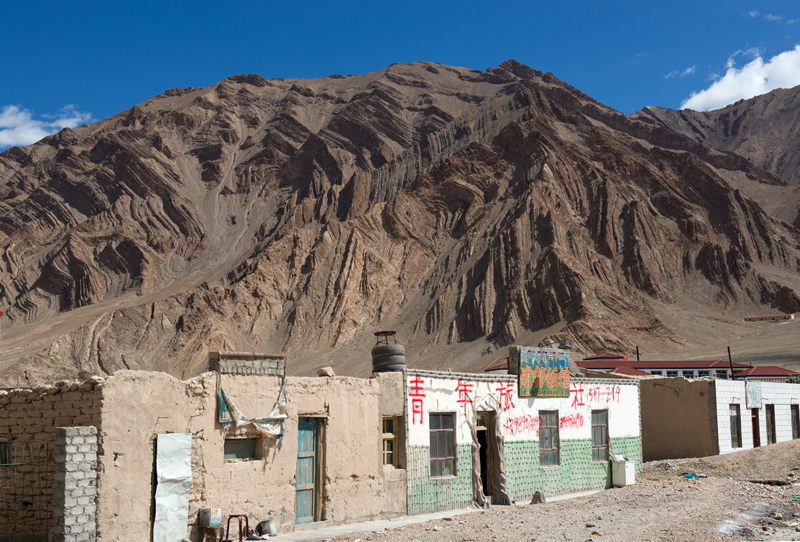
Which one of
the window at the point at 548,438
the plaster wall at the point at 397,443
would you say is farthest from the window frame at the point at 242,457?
the window at the point at 548,438

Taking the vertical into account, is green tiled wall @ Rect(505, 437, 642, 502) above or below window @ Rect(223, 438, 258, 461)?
below

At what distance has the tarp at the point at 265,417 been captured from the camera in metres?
13.8

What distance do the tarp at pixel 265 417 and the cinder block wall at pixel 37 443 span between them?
2.37 metres

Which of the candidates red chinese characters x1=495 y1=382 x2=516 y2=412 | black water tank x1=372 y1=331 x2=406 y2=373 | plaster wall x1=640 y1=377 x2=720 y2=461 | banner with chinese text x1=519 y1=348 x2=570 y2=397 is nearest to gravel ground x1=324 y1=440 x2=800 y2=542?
red chinese characters x1=495 y1=382 x2=516 y2=412

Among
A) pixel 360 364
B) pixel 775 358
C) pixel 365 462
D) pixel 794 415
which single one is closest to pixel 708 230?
pixel 775 358

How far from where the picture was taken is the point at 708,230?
91.0m

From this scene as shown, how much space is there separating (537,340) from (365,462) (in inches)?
2103

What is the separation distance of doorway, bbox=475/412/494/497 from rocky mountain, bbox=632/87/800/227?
118 metres

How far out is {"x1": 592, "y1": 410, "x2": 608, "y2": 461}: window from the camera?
2236 cm

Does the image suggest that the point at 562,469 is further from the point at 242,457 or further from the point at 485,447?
the point at 242,457

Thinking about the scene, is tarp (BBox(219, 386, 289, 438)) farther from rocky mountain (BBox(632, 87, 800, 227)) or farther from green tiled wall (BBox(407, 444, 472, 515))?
rocky mountain (BBox(632, 87, 800, 227))

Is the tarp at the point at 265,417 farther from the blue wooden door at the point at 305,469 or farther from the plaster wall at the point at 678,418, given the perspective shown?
the plaster wall at the point at 678,418

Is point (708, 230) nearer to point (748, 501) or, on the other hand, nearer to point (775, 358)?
point (775, 358)

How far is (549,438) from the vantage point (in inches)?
816
